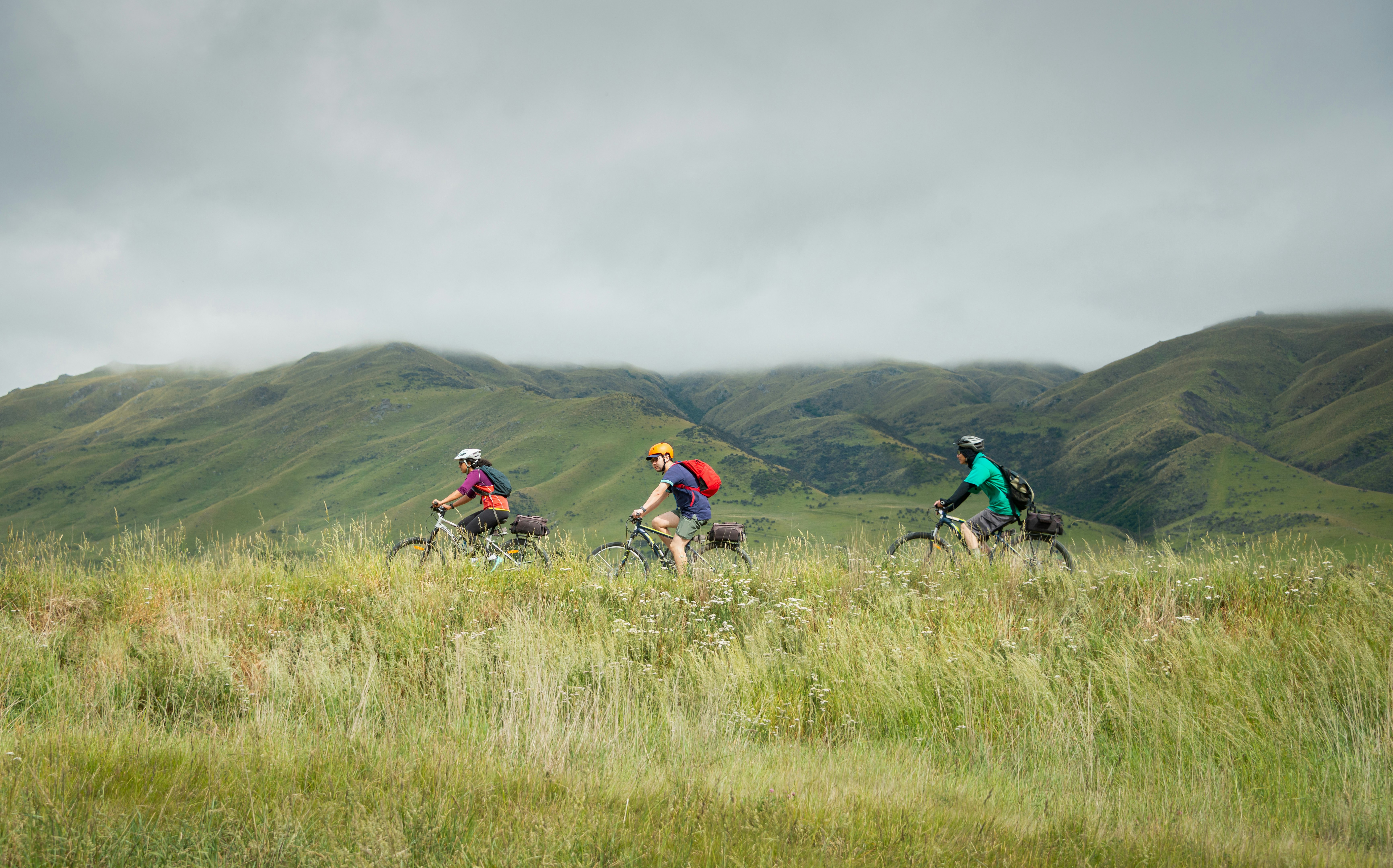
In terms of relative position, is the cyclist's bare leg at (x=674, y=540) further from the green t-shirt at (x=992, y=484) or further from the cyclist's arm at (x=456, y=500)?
the green t-shirt at (x=992, y=484)

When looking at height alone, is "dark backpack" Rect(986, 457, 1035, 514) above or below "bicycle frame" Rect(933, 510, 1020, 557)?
above

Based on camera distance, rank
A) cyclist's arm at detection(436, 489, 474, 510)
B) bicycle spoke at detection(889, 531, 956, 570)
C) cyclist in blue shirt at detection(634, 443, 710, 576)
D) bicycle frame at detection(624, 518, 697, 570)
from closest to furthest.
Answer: bicycle spoke at detection(889, 531, 956, 570), cyclist in blue shirt at detection(634, 443, 710, 576), bicycle frame at detection(624, 518, 697, 570), cyclist's arm at detection(436, 489, 474, 510)

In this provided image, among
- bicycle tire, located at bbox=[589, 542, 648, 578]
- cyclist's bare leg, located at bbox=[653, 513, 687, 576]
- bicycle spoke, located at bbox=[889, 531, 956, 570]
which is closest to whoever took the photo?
bicycle tire, located at bbox=[589, 542, 648, 578]

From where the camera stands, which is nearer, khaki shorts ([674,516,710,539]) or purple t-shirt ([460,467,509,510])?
khaki shorts ([674,516,710,539])

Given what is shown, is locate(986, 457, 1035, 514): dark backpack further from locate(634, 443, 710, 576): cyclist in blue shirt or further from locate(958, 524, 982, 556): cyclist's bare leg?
locate(634, 443, 710, 576): cyclist in blue shirt

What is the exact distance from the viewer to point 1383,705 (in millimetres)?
5051

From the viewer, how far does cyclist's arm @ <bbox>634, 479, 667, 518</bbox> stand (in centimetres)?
909

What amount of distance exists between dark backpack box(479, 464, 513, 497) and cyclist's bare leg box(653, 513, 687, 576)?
8.24ft

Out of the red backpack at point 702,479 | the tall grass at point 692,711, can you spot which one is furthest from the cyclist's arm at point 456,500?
the red backpack at point 702,479

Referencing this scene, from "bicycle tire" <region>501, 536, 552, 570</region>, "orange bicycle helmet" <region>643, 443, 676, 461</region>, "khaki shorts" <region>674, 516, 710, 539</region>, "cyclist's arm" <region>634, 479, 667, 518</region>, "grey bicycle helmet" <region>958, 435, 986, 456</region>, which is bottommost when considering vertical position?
"bicycle tire" <region>501, 536, 552, 570</region>

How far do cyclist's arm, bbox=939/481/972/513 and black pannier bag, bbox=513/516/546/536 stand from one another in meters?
5.64

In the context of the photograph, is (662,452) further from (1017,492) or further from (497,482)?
(1017,492)

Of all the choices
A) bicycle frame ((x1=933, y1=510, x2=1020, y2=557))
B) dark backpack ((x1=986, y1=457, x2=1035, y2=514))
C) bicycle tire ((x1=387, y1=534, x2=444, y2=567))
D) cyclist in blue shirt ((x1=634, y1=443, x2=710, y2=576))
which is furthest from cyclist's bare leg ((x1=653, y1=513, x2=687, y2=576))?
dark backpack ((x1=986, y1=457, x2=1035, y2=514))

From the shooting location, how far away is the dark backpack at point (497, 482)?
1066 centimetres
